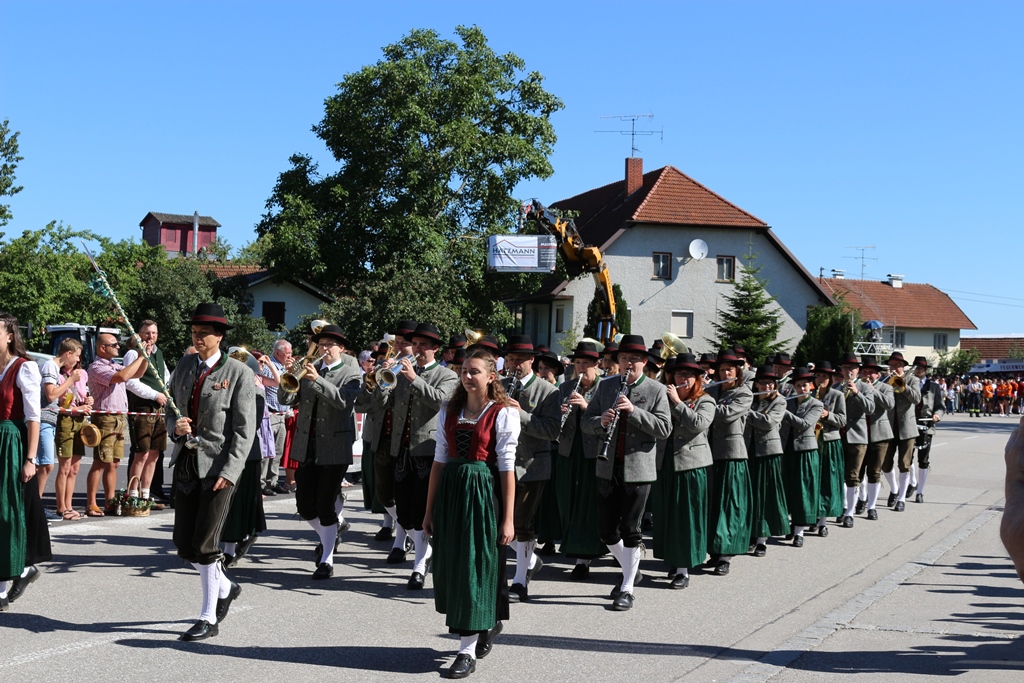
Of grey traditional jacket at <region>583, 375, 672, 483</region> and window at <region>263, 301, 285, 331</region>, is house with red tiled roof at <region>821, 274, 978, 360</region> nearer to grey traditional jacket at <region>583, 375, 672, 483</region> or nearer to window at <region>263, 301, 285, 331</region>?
window at <region>263, 301, 285, 331</region>

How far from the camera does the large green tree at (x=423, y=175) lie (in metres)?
39.3

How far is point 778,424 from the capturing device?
11344 mm

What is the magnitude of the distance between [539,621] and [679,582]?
1.91 metres

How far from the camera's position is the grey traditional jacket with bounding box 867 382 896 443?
579 inches

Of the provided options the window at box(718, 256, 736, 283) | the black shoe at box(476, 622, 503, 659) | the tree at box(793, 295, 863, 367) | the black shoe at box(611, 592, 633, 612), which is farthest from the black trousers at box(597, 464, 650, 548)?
the window at box(718, 256, 736, 283)

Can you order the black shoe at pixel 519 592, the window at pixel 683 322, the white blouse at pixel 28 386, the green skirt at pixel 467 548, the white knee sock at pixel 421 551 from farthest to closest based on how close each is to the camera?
the window at pixel 683 322
the white knee sock at pixel 421 551
the black shoe at pixel 519 592
the white blouse at pixel 28 386
the green skirt at pixel 467 548

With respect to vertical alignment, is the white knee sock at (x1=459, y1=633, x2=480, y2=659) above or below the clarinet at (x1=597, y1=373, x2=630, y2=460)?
below

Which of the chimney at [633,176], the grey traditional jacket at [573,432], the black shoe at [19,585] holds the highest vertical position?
the chimney at [633,176]

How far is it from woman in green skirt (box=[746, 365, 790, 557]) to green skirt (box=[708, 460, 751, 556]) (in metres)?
0.86

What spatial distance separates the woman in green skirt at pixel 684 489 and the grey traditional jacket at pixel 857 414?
16.2 ft

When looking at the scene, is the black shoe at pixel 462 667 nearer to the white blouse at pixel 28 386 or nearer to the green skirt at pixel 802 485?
the white blouse at pixel 28 386

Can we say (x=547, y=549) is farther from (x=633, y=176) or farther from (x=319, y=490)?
(x=633, y=176)

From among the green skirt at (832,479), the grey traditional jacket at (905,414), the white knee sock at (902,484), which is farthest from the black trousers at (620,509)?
the white knee sock at (902,484)

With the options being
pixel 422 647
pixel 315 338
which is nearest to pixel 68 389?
pixel 315 338
